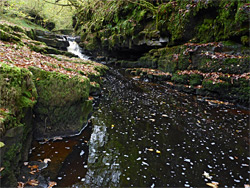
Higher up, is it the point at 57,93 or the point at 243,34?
the point at 243,34

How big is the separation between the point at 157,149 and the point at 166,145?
0.38 metres

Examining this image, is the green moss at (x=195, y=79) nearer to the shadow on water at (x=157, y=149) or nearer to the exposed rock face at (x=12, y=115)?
the shadow on water at (x=157, y=149)

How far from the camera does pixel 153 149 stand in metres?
4.61

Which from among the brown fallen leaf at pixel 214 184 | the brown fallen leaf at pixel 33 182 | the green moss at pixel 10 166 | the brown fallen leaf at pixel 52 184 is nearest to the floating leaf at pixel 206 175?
the brown fallen leaf at pixel 214 184

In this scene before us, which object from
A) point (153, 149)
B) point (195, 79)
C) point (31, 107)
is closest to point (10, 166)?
point (31, 107)

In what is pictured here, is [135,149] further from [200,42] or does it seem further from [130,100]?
[200,42]

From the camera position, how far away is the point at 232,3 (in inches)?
361

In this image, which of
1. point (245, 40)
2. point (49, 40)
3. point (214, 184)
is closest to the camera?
point (214, 184)

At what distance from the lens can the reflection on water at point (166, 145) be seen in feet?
11.9

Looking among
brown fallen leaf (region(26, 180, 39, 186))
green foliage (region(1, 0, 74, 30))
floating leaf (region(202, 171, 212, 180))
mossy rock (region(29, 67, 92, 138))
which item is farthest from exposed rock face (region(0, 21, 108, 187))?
green foliage (region(1, 0, 74, 30))

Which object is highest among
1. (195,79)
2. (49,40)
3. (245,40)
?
(245,40)

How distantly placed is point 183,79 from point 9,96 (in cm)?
1009

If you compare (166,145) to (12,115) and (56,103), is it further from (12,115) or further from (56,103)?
(12,115)

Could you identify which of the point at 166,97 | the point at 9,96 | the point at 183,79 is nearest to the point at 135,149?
the point at 9,96
